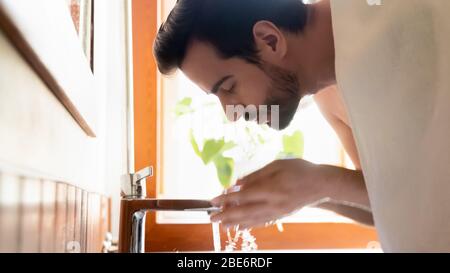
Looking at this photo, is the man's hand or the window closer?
the man's hand

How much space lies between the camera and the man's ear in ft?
2.10

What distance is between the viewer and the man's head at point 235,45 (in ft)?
2.08

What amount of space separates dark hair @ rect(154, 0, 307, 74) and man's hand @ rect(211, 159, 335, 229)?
0.21 metres

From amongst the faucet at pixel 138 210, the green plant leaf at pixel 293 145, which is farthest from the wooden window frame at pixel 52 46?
the green plant leaf at pixel 293 145

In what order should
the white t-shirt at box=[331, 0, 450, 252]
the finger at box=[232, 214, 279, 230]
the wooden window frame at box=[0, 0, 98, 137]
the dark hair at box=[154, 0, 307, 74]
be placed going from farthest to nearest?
the dark hair at box=[154, 0, 307, 74] → the finger at box=[232, 214, 279, 230] → the white t-shirt at box=[331, 0, 450, 252] → the wooden window frame at box=[0, 0, 98, 137]

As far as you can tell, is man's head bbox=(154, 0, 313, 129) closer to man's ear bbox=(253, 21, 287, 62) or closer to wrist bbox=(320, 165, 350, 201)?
man's ear bbox=(253, 21, 287, 62)

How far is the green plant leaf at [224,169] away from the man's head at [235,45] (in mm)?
119

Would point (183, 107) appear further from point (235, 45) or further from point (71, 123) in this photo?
point (71, 123)

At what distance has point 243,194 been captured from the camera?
49 cm

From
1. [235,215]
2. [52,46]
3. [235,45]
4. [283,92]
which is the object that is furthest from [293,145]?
[52,46]

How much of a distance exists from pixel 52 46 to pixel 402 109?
0.31 metres

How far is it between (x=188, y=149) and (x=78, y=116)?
11.9 inches

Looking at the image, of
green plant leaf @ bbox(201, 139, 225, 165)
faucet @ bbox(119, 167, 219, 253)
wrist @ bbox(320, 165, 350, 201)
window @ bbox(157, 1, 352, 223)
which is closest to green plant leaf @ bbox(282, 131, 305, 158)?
window @ bbox(157, 1, 352, 223)

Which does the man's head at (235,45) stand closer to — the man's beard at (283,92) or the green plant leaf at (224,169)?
the man's beard at (283,92)
